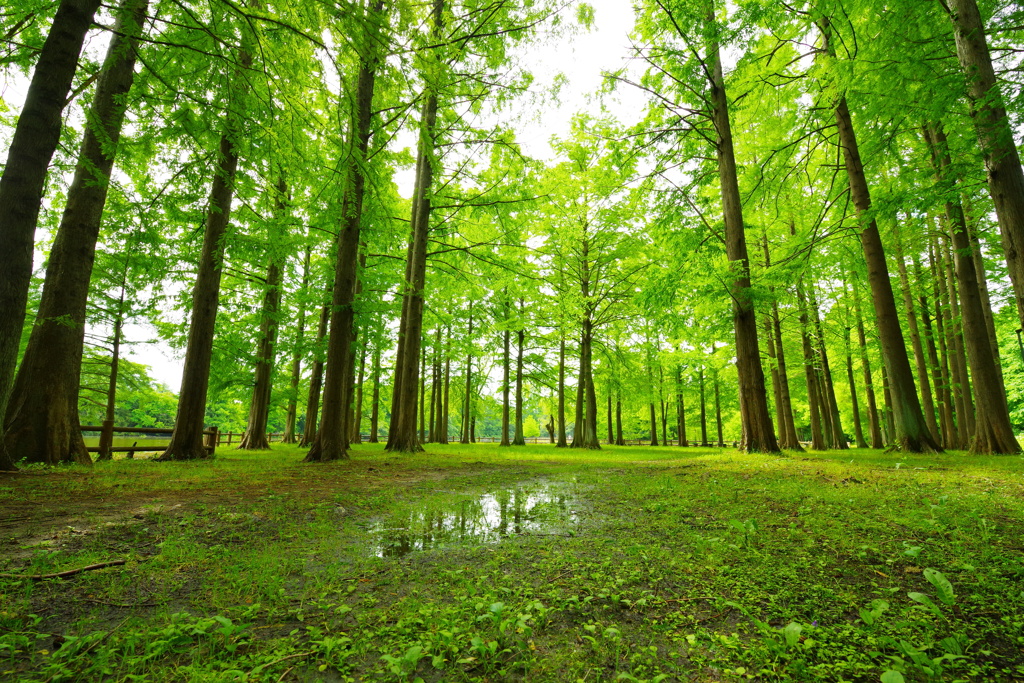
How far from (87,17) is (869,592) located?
9135mm

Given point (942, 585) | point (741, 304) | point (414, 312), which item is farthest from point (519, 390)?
point (942, 585)

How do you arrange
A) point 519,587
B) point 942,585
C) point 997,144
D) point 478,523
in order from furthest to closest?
point 997,144, point 478,523, point 519,587, point 942,585

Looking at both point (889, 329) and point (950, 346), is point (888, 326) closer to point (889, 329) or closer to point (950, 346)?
point (889, 329)

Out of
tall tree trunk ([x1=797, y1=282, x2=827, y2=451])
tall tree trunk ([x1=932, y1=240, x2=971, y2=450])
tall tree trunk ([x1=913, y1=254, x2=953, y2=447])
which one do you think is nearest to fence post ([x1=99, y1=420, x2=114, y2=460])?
tall tree trunk ([x1=797, y1=282, x2=827, y2=451])

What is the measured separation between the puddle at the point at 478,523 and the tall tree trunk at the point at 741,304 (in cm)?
587

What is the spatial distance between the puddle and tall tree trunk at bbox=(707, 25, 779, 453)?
587cm

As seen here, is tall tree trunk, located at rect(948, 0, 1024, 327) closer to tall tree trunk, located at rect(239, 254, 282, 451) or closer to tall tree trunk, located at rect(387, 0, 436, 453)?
tall tree trunk, located at rect(387, 0, 436, 453)

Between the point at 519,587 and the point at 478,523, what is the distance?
1.67 metres

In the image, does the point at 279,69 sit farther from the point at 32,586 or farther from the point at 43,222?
the point at 43,222

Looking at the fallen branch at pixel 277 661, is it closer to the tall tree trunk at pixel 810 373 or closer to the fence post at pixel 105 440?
the fence post at pixel 105 440

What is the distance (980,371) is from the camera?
326 inches

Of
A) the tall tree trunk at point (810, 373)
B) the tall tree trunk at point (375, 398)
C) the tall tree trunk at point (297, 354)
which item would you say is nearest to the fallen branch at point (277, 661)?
the tall tree trunk at point (297, 354)

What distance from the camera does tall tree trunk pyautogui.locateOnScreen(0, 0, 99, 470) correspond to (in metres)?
4.52

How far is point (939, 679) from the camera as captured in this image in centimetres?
162
